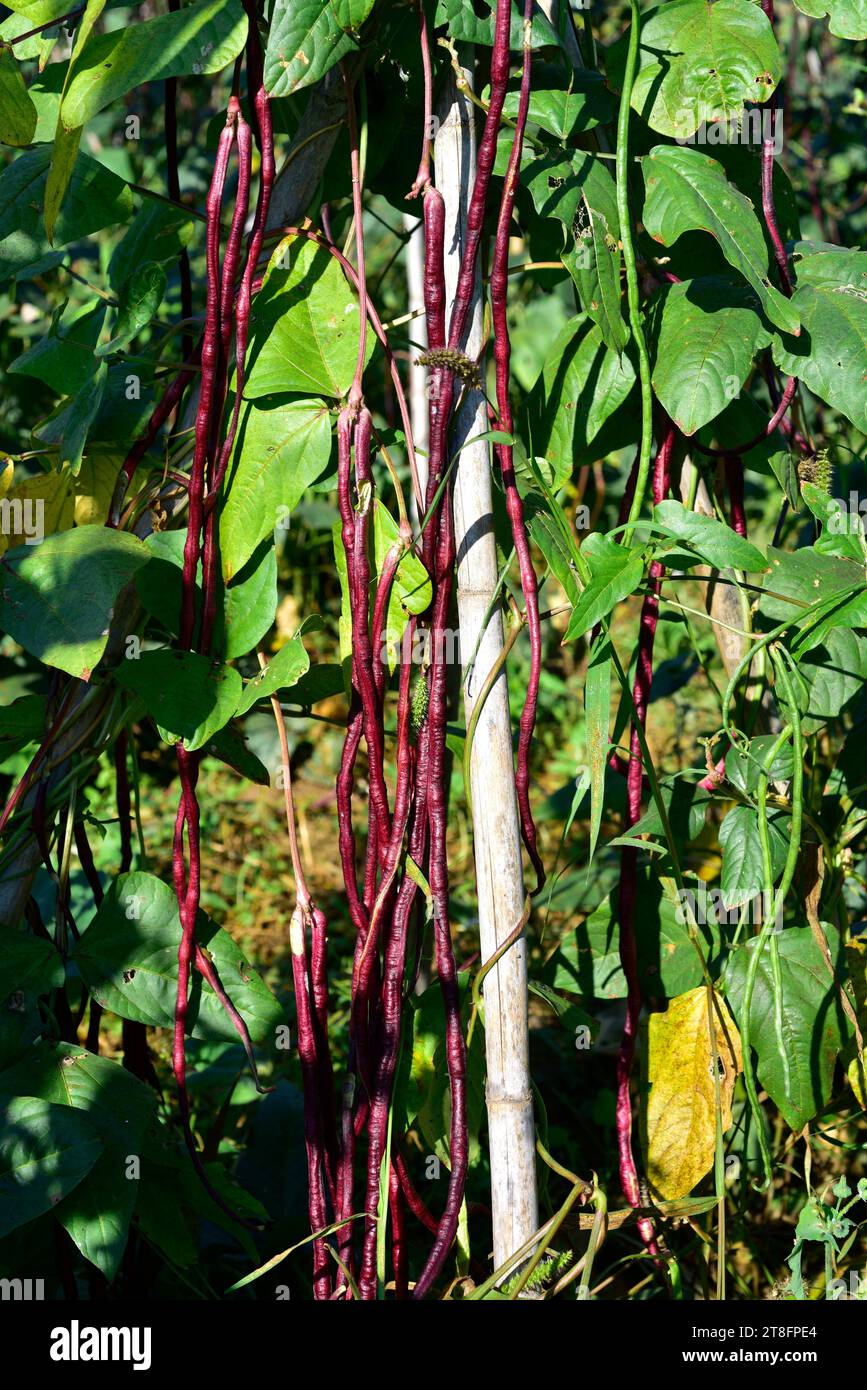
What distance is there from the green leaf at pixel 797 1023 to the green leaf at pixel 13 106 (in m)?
0.95

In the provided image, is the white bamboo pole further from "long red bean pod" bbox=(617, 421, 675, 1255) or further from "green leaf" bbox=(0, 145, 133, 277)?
"green leaf" bbox=(0, 145, 133, 277)

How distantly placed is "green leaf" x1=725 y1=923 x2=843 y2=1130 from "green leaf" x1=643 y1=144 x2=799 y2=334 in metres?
0.57

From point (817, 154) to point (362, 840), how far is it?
2.02 meters

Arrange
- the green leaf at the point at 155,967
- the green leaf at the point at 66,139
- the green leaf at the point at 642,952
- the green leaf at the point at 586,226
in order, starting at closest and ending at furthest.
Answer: the green leaf at the point at 66,139 → the green leaf at the point at 586,226 → the green leaf at the point at 155,967 → the green leaf at the point at 642,952

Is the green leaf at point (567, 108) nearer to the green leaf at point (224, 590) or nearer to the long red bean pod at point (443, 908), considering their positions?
the long red bean pod at point (443, 908)

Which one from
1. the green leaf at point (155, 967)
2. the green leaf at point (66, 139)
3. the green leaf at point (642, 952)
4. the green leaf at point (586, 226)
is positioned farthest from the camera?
the green leaf at point (642, 952)

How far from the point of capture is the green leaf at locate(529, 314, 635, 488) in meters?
1.04

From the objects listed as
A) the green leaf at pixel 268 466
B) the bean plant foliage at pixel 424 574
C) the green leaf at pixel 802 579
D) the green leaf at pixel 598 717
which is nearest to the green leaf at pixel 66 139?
the bean plant foliage at pixel 424 574

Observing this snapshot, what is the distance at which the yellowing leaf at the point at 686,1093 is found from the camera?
1.14 metres

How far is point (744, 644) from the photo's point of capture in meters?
1.28

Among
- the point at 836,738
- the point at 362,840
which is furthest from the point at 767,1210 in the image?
the point at 362,840

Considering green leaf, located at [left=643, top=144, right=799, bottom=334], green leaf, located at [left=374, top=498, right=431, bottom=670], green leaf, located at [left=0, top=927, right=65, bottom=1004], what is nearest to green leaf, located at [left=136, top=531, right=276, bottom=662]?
green leaf, located at [left=374, top=498, right=431, bottom=670]

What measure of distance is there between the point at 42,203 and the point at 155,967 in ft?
2.20
